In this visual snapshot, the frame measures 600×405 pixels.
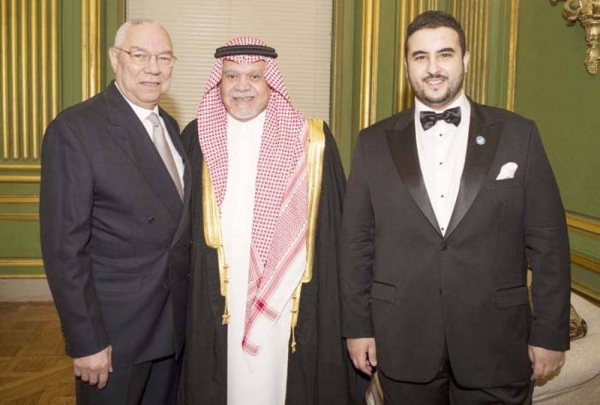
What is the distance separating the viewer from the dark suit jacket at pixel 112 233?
1757mm

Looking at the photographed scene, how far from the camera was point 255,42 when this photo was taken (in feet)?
7.33

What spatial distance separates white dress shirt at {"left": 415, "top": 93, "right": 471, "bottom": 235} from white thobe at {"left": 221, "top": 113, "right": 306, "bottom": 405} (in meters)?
0.61

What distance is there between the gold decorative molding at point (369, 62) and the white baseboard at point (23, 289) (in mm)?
2784

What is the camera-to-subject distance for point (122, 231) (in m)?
1.85

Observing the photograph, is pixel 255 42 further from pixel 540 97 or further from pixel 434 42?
pixel 540 97

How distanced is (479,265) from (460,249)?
0.07m

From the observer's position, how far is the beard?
176cm

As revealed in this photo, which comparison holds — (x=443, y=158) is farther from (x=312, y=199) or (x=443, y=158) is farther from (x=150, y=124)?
(x=150, y=124)

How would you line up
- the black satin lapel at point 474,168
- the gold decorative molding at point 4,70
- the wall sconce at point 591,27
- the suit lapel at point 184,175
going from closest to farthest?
1. the black satin lapel at point 474,168
2. the suit lapel at point 184,175
3. the wall sconce at point 591,27
4. the gold decorative molding at point 4,70

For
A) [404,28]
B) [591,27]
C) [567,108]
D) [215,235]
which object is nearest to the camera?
[215,235]

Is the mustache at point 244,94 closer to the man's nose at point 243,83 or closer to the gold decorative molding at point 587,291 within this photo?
the man's nose at point 243,83

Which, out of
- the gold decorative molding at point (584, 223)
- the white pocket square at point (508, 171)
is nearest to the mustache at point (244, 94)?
the white pocket square at point (508, 171)

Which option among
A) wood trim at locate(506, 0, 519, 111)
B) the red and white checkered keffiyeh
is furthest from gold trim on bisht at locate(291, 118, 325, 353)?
wood trim at locate(506, 0, 519, 111)

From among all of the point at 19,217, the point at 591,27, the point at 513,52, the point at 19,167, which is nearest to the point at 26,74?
the point at 19,167
